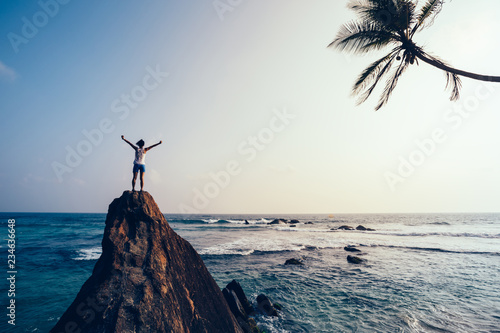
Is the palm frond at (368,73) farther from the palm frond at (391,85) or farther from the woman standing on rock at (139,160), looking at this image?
the woman standing on rock at (139,160)

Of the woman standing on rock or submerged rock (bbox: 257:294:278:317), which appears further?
submerged rock (bbox: 257:294:278:317)

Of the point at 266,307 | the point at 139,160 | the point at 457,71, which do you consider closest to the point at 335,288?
the point at 266,307

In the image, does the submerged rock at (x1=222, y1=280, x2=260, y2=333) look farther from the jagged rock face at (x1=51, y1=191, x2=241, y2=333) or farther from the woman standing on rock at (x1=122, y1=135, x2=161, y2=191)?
the woman standing on rock at (x1=122, y1=135, x2=161, y2=191)

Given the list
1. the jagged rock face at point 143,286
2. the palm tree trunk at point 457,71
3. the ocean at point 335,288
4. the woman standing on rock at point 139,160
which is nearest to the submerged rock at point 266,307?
the ocean at point 335,288

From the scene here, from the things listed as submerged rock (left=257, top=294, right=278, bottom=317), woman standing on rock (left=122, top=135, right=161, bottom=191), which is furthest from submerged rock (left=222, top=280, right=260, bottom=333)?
woman standing on rock (left=122, top=135, right=161, bottom=191)

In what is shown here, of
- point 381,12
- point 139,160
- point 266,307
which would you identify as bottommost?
point 266,307

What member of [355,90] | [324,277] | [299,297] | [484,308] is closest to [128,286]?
[299,297]

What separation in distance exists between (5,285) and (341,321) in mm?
16655

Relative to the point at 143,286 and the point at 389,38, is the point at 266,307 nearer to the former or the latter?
the point at 143,286

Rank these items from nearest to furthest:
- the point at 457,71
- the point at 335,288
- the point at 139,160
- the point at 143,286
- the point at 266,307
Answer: the point at 143,286 → the point at 457,71 → the point at 139,160 → the point at 266,307 → the point at 335,288

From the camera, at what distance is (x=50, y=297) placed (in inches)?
405

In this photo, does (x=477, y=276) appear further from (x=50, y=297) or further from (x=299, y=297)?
(x=50, y=297)

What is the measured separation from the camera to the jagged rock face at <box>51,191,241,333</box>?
432cm

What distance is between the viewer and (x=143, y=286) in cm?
479
